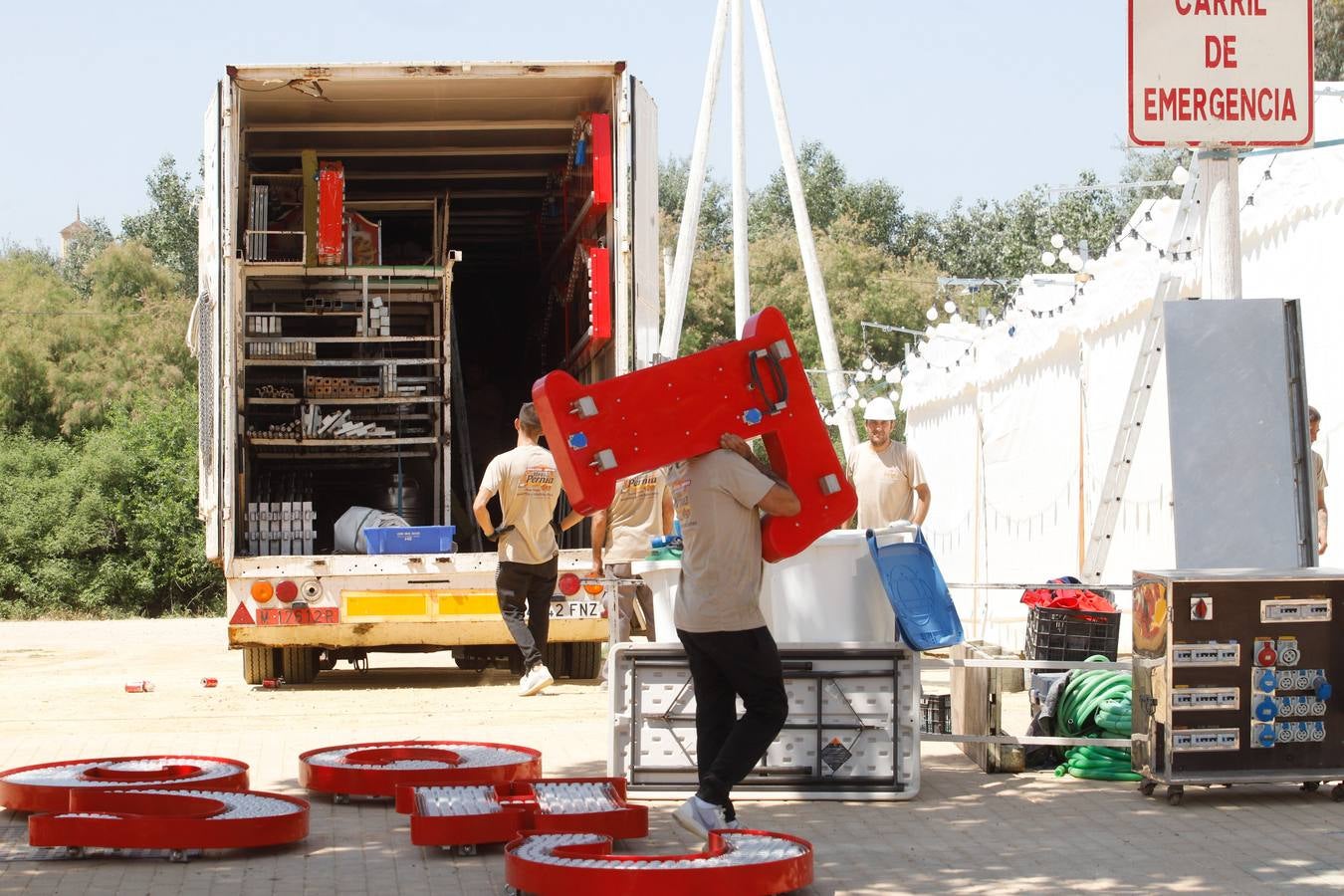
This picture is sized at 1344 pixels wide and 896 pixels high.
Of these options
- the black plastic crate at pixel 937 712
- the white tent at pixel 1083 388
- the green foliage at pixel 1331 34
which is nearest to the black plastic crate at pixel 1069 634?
the black plastic crate at pixel 937 712

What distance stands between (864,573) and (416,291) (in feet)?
20.5

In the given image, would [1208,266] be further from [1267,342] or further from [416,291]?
[416,291]

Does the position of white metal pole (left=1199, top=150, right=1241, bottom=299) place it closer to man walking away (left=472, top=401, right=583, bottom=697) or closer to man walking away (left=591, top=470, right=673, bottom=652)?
man walking away (left=591, top=470, right=673, bottom=652)

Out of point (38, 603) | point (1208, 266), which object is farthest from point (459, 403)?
point (38, 603)

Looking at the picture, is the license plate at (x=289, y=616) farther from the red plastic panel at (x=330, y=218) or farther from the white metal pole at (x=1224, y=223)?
the white metal pole at (x=1224, y=223)

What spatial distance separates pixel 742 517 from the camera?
6.34m

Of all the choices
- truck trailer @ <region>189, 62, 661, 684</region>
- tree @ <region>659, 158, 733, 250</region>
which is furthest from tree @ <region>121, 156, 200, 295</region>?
truck trailer @ <region>189, 62, 661, 684</region>

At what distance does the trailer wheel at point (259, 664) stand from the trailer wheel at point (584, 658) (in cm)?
198

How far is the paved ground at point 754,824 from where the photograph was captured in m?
5.72

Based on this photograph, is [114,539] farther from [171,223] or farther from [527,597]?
[171,223]

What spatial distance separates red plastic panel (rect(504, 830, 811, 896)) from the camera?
513 centimetres

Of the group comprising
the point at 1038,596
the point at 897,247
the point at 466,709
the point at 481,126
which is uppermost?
→ the point at 897,247

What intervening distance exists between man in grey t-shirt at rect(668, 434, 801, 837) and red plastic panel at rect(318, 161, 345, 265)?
6.71m

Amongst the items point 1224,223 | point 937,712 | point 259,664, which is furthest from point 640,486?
point 1224,223
